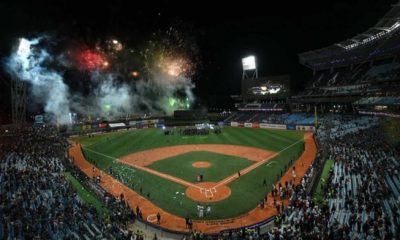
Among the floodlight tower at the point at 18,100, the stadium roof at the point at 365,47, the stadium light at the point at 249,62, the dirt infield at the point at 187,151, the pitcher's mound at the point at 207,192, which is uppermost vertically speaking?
the stadium light at the point at 249,62

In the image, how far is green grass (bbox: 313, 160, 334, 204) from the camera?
751 inches

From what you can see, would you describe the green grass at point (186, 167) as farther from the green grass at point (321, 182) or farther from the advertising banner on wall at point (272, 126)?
the green grass at point (321, 182)

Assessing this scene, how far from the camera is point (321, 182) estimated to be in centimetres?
2189

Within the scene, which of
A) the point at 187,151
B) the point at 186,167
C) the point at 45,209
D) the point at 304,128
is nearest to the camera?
the point at 45,209

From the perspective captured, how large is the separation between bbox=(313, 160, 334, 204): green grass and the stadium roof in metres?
20.2

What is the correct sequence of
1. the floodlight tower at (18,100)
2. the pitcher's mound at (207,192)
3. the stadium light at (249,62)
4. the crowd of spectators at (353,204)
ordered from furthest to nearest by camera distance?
the stadium light at (249,62) < the floodlight tower at (18,100) < the pitcher's mound at (207,192) < the crowd of spectators at (353,204)

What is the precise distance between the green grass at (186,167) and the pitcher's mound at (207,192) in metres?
0.49

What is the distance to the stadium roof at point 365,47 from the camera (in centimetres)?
3912

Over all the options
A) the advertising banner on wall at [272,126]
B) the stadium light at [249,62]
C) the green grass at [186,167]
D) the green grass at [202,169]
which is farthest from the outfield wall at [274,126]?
the green grass at [202,169]

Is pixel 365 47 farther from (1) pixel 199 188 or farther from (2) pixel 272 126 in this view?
(1) pixel 199 188

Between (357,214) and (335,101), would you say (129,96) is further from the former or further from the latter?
(357,214)

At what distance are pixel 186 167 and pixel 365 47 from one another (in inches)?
1575

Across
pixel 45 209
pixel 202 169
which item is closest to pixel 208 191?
pixel 202 169

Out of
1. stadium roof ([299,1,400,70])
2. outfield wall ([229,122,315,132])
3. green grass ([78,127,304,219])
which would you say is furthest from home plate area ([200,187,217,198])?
outfield wall ([229,122,315,132])
